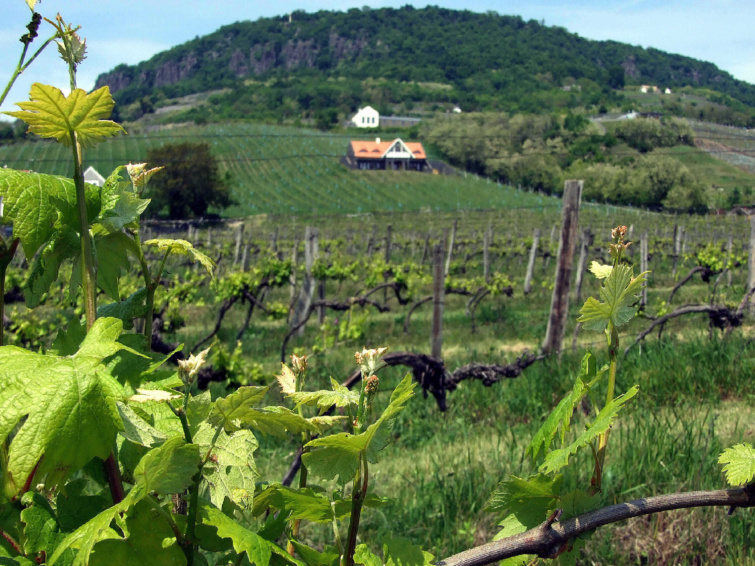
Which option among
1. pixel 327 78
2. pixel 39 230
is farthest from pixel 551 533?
pixel 327 78

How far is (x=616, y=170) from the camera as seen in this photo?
34125 millimetres

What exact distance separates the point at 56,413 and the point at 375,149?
2508 inches

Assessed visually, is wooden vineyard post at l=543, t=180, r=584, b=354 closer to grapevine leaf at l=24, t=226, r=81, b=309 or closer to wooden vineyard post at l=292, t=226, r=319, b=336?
grapevine leaf at l=24, t=226, r=81, b=309

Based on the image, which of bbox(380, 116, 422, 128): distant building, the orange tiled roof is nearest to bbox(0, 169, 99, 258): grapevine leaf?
the orange tiled roof

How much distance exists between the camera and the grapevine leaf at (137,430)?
1.75 feet

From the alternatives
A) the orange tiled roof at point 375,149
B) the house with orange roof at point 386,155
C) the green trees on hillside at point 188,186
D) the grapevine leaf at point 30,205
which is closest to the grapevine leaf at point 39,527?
the grapevine leaf at point 30,205

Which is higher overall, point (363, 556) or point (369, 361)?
point (369, 361)

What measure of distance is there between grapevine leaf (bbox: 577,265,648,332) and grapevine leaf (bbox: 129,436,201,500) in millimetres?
412

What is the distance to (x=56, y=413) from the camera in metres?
0.51

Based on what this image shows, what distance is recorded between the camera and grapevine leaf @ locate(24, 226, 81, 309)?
682 millimetres

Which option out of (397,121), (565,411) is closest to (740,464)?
(565,411)

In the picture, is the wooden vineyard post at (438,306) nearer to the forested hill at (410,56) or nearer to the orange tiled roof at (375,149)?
the orange tiled roof at (375,149)

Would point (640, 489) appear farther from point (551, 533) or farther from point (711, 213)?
point (711, 213)

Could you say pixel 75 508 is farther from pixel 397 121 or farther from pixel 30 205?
pixel 397 121
